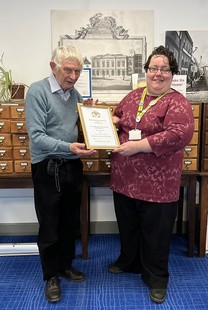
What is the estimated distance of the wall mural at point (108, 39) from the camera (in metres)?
2.61

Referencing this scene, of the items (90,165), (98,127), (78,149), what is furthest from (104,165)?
(78,149)

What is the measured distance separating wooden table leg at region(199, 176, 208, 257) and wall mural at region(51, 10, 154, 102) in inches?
38.8

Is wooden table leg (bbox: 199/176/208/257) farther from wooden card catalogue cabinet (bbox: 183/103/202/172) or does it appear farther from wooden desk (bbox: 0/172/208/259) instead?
wooden card catalogue cabinet (bbox: 183/103/202/172)

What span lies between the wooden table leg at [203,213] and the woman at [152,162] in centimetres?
53

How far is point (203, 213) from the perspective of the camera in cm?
245

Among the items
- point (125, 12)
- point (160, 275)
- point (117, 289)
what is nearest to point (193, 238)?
point (160, 275)

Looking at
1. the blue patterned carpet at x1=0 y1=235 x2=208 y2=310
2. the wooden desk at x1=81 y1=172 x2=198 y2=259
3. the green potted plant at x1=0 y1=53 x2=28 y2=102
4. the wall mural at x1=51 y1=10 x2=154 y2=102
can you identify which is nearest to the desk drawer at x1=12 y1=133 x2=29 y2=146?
the green potted plant at x1=0 y1=53 x2=28 y2=102

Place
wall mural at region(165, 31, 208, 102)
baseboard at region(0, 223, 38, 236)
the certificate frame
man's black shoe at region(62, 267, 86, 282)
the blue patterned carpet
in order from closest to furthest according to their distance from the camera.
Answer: the blue patterned carpet → man's black shoe at region(62, 267, 86, 282) → the certificate frame → wall mural at region(165, 31, 208, 102) → baseboard at region(0, 223, 38, 236)

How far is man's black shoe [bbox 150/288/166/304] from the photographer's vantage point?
1.96 meters

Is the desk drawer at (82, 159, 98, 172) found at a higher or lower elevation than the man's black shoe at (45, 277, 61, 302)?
higher

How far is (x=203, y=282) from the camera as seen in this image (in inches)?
85.7


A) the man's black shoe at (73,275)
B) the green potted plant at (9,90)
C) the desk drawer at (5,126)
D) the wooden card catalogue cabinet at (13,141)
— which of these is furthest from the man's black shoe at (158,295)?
the green potted plant at (9,90)

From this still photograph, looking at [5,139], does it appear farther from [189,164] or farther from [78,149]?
[189,164]

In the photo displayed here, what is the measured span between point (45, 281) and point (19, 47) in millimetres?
1850
